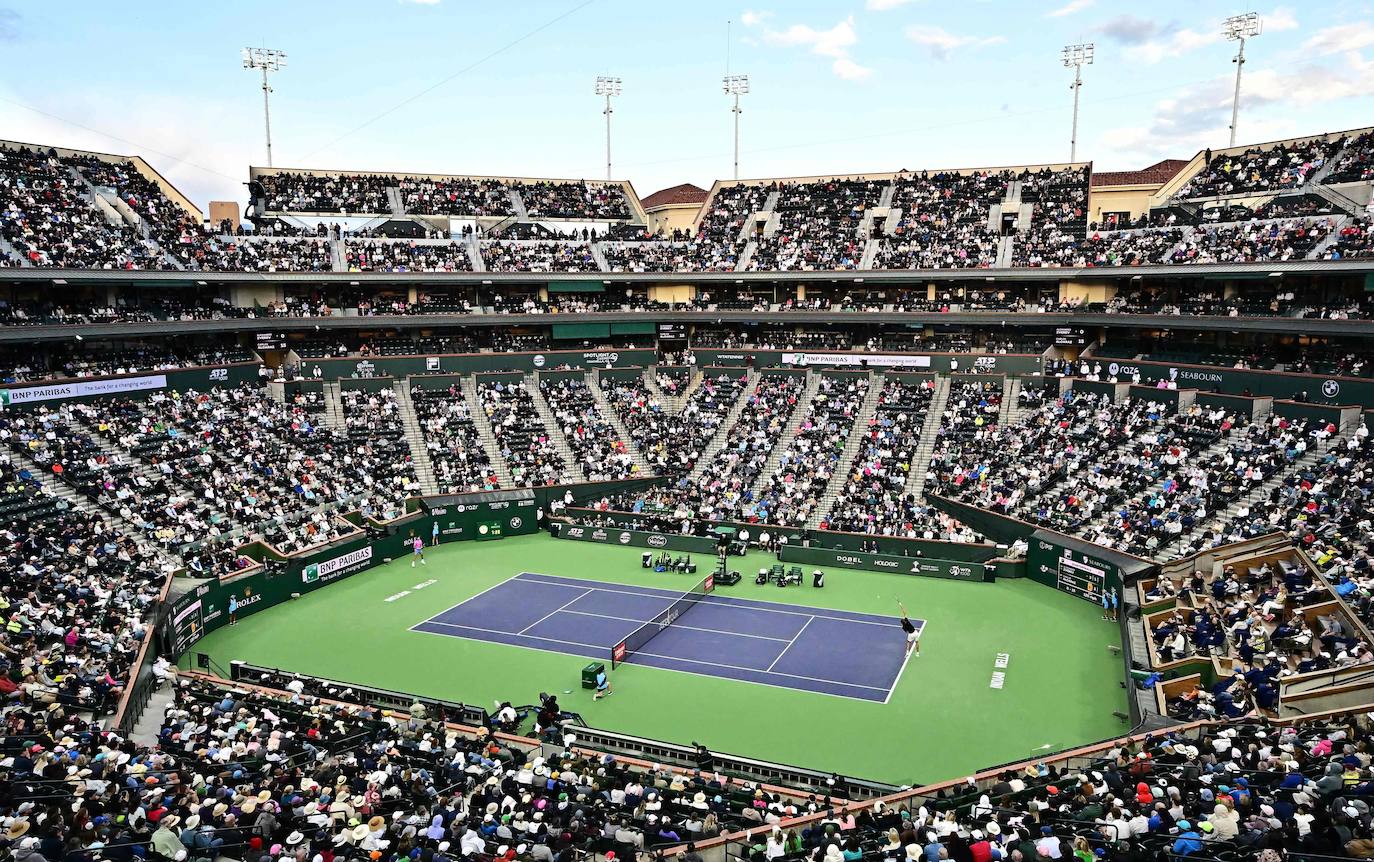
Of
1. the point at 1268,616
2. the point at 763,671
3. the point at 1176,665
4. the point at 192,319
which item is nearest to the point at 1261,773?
the point at 1176,665

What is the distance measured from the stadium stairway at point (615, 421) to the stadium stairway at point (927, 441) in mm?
14284

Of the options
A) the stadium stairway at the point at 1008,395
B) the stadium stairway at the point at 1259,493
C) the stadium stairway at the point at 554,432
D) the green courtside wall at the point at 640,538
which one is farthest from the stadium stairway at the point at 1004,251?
the stadium stairway at the point at 554,432

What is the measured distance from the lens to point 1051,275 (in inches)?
2014

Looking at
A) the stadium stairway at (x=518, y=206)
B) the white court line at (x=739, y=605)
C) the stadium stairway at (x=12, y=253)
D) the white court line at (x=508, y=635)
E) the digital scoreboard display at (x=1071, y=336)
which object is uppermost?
the stadium stairway at (x=518, y=206)

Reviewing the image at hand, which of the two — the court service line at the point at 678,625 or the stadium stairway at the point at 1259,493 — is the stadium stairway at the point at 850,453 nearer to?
the court service line at the point at 678,625

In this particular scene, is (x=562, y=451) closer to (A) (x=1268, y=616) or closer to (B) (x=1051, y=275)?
(B) (x=1051, y=275)

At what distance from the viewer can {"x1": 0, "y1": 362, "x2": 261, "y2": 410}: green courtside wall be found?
1587 inches

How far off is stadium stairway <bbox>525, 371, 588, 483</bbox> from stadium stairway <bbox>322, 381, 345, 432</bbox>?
11.2m

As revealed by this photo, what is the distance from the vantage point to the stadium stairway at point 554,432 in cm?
4938

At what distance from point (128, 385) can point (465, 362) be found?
60.4ft

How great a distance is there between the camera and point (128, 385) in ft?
145

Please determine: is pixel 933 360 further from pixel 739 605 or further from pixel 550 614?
pixel 550 614

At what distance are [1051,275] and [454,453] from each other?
35.5 m

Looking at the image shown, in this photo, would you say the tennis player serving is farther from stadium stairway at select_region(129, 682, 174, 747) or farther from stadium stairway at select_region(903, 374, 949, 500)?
stadium stairway at select_region(129, 682, 174, 747)
